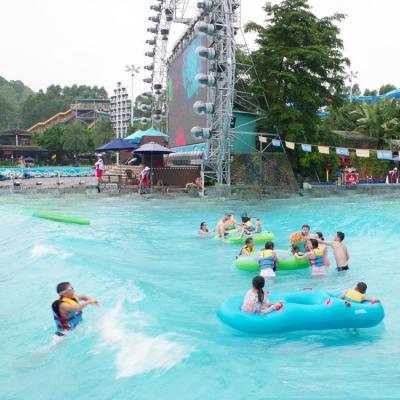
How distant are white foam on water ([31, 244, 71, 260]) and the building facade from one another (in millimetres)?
82190

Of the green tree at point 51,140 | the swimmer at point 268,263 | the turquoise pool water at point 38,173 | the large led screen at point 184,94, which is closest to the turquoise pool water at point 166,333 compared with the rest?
the swimmer at point 268,263

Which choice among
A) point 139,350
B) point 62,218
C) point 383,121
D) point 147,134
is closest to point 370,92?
point 383,121

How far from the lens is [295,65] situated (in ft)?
95.3

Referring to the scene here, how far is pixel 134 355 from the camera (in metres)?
6.69

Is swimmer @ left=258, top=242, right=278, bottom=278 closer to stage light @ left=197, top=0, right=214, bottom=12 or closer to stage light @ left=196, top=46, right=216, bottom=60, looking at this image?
stage light @ left=196, top=46, right=216, bottom=60

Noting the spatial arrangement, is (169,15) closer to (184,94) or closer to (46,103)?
(184,94)

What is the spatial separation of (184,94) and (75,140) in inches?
1167

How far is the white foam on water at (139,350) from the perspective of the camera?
6.38 metres

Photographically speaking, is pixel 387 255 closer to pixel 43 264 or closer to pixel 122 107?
pixel 43 264

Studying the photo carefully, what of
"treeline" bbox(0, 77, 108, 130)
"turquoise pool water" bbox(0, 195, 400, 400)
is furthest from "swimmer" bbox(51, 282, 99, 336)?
"treeline" bbox(0, 77, 108, 130)

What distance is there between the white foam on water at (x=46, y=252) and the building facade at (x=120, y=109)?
3236 inches

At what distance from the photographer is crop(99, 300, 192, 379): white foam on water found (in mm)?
6383

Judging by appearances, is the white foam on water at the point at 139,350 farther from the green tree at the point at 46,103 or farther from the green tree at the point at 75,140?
the green tree at the point at 46,103

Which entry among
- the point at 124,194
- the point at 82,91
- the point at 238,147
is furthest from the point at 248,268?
the point at 82,91
